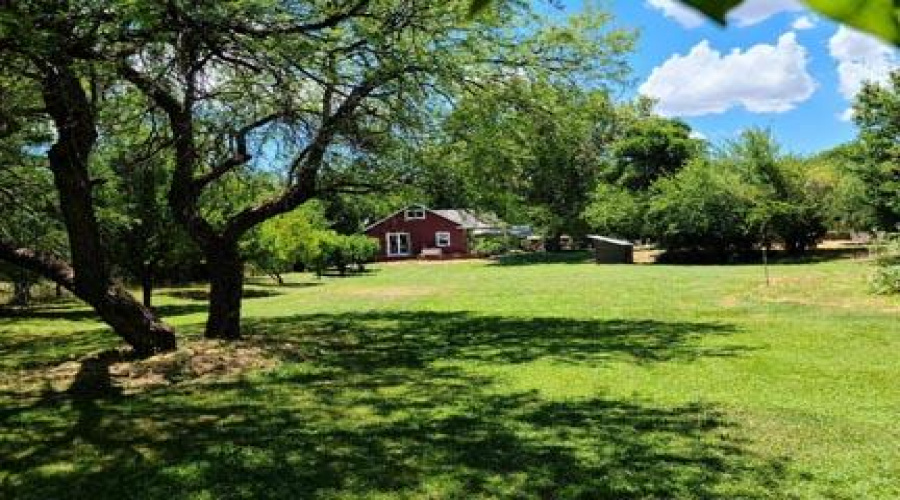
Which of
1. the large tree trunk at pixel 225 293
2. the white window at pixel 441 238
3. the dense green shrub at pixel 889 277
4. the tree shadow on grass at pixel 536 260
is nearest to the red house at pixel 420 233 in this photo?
the white window at pixel 441 238

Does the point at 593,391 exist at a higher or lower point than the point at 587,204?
lower

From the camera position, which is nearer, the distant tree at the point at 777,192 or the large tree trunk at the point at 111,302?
the large tree trunk at the point at 111,302

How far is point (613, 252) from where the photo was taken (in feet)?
161

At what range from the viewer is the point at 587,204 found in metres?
63.5

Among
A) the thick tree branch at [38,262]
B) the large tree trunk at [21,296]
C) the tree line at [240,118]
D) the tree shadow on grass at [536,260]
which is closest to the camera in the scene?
the tree line at [240,118]

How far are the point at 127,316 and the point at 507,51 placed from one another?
7.04 m

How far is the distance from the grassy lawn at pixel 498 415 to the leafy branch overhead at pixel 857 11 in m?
6.48

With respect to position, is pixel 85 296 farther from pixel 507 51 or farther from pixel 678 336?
pixel 678 336

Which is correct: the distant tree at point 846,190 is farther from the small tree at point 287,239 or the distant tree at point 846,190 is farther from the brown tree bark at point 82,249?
the brown tree bark at point 82,249

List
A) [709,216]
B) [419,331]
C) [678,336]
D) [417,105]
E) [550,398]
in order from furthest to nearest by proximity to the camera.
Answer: [709,216]
[419,331]
[678,336]
[417,105]
[550,398]

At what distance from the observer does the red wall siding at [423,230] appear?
2756 inches

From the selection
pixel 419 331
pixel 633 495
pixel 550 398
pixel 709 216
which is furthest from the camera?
pixel 709 216

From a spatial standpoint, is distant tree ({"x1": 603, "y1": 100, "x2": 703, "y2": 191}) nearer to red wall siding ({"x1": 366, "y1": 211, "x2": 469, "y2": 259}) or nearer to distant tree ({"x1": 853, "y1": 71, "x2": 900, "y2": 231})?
red wall siding ({"x1": 366, "y1": 211, "x2": 469, "y2": 259})

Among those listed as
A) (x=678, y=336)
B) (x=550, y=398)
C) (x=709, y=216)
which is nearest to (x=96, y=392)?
(x=550, y=398)
